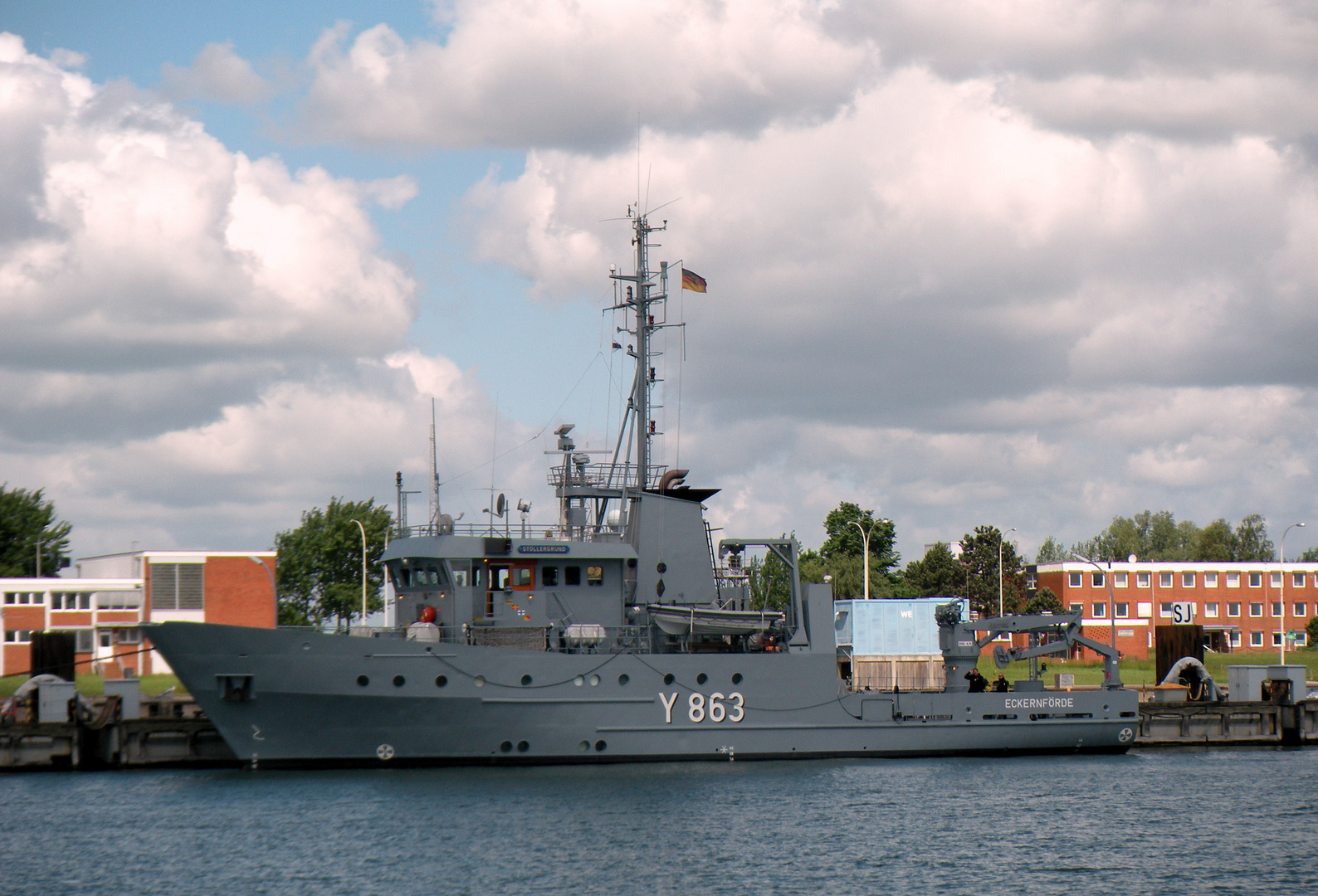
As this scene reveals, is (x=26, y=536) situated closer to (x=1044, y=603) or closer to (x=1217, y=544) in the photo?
(x=1044, y=603)

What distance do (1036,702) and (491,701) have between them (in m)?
12.0

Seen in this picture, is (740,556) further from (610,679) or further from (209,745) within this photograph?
(209,745)

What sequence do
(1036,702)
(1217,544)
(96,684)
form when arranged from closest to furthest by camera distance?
(1036,702), (96,684), (1217,544)

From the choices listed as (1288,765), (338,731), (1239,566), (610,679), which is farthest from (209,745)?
(1239,566)

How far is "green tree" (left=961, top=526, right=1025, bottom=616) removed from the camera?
2867 inches

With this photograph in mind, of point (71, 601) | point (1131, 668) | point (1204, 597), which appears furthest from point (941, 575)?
point (71, 601)

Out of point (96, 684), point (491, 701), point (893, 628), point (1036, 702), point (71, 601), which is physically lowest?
point (96, 684)

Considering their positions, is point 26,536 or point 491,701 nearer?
point 491,701

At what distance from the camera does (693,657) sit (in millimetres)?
27125

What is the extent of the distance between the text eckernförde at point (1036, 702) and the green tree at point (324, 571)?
41464 mm

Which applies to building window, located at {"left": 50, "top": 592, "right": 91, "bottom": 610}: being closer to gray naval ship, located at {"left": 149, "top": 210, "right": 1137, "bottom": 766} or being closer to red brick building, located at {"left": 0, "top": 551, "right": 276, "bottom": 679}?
red brick building, located at {"left": 0, "top": 551, "right": 276, "bottom": 679}

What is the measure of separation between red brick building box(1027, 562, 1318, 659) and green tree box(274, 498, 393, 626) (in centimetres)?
3608

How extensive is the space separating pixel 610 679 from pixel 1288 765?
1545 cm

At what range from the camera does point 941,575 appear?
7312 centimetres
